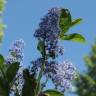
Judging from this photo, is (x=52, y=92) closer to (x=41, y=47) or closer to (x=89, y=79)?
(x=41, y=47)

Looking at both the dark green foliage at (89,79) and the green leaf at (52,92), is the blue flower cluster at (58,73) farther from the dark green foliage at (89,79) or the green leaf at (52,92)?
the dark green foliage at (89,79)

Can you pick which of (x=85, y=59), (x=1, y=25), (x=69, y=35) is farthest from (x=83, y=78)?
(x=69, y=35)

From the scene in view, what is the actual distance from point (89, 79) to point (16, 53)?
2885 centimetres

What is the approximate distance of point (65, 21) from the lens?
288cm

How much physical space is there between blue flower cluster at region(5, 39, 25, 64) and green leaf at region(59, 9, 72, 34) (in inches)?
10.6

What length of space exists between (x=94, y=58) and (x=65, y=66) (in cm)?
2960

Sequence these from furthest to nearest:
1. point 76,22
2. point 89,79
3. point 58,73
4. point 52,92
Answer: point 89,79 → point 76,22 → point 52,92 → point 58,73

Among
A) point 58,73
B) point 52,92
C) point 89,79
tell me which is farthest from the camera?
Result: point 89,79

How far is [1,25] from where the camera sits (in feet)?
59.5

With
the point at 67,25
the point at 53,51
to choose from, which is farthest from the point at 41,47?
the point at 67,25

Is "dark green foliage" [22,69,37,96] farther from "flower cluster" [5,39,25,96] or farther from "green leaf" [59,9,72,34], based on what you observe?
"green leaf" [59,9,72,34]

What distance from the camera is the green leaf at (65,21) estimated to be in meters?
2.88

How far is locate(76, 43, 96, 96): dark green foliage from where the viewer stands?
102 feet

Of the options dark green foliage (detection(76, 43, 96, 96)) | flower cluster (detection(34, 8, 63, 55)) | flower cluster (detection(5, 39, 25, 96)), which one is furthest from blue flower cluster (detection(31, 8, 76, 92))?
dark green foliage (detection(76, 43, 96, 96))
